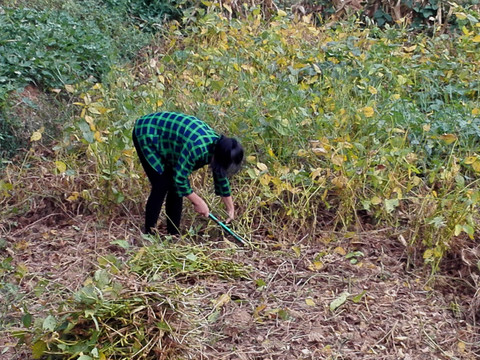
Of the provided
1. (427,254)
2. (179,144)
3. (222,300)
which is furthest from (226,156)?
(427,254)

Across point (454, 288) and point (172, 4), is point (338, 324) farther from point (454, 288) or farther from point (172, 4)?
point (172, 4)

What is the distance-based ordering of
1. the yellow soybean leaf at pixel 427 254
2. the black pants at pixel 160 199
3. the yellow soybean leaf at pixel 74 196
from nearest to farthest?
the yellow soybean leaf at pixel 427 254 < the black pants at pixel 160 199 < the yellow soybean leaf at pixel 74 196

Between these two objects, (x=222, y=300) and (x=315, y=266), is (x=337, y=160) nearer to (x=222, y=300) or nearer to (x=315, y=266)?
(x=315, y=266)

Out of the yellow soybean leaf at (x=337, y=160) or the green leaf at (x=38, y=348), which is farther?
the yellow soybean leaf at (x=337, y=160)

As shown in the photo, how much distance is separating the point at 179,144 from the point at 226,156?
0.91 ft

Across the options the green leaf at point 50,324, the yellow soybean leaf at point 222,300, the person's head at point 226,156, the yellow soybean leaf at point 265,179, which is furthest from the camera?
the yellow soybean leaf at point 265,179

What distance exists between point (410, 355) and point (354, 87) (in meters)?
2.25

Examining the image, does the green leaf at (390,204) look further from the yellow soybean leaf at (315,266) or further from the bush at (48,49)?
the bush at (48,49)

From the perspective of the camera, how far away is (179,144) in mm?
3293

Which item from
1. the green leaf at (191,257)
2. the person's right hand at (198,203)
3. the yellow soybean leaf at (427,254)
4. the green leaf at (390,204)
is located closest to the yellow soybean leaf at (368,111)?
the green leaf at (390,204)

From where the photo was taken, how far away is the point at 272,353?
2750 millimetres

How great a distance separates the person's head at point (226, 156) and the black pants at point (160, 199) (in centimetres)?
33

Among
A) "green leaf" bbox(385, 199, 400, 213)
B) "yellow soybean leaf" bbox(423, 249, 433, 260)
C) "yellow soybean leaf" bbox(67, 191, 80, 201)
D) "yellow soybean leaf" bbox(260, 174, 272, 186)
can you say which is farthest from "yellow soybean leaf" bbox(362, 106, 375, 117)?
"yellow soybean leaf" bbox(67, 191, 80, 201)

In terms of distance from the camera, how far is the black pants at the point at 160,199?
3.43m
